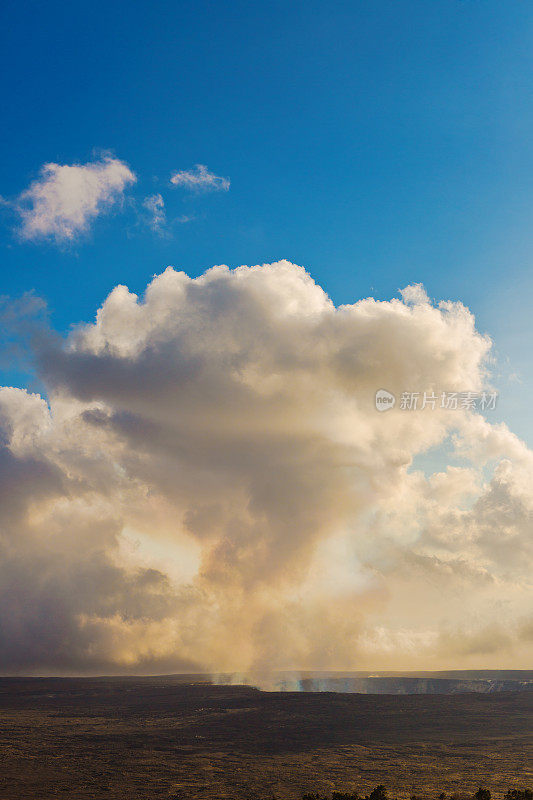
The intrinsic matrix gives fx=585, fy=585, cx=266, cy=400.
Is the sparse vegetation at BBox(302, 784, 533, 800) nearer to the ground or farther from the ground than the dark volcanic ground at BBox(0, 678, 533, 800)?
farther from the ground

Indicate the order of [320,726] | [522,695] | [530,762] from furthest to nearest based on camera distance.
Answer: [522,695], [320,726], [530,762]

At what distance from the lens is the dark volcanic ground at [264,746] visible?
91.7m

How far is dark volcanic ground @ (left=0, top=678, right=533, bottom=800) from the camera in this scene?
301 feet

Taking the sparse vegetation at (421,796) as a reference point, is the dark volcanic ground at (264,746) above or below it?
below

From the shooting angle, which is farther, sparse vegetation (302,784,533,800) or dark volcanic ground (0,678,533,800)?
dark volcanic ground (0,678,533,800)

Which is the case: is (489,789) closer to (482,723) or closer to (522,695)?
(482,723)

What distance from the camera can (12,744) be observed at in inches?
4926

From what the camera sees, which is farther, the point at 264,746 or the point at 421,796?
the point at 264,746

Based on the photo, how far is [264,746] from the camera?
125 metres

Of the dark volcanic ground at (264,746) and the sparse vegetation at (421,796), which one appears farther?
the dark volcanic ground at (264,746)

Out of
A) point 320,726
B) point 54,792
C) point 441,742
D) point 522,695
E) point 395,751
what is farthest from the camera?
point 522,695

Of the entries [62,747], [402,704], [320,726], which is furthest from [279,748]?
[402,704]

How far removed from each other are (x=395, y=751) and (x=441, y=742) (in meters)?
16.0

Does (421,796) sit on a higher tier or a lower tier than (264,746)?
higher
